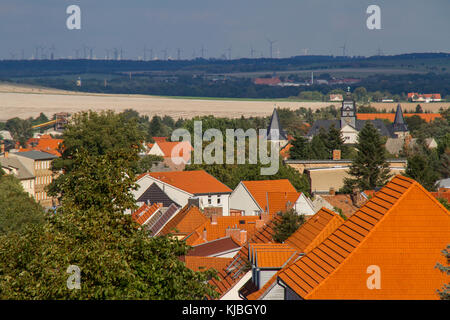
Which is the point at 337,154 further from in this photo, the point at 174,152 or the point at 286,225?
the point at 286,225

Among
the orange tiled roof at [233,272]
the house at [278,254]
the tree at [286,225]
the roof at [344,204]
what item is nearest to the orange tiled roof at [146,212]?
the roof at [344,204]

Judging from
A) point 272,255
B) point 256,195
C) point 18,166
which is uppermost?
point 272,255

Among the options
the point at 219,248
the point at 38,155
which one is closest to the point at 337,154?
the point at 38,155

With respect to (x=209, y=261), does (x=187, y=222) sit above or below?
below

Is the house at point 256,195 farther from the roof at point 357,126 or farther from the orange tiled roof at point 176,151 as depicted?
the roof at point 357,126
